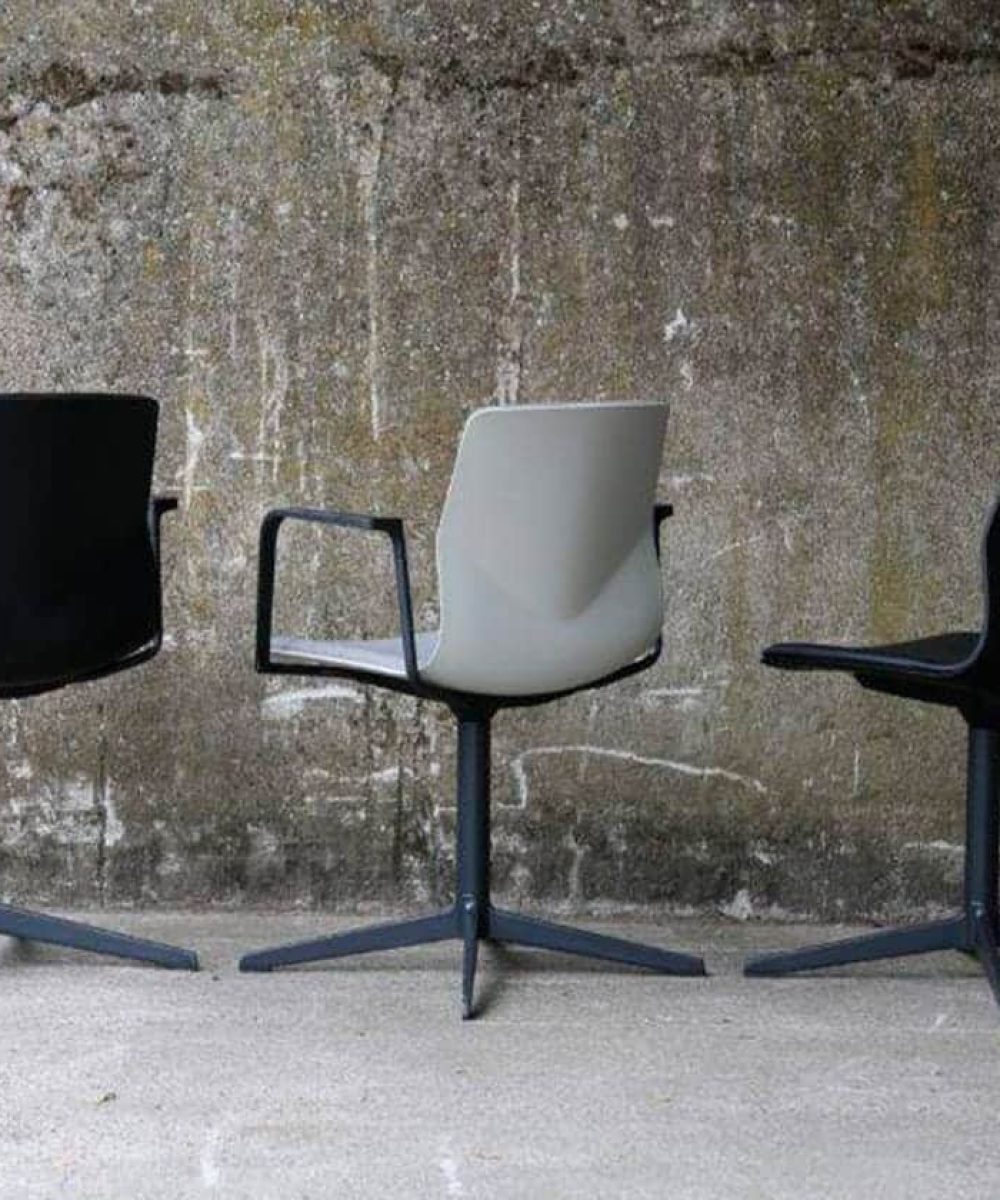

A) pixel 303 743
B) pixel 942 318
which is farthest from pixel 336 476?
pixel 942 318

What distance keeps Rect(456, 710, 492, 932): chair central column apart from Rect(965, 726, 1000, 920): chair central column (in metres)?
0.86

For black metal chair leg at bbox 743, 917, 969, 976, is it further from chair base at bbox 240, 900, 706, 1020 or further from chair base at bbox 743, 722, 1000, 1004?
chair base at bbox 240, 900, 706, 1020

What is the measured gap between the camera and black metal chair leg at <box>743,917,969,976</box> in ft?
11.4

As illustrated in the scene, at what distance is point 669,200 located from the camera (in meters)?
4.00

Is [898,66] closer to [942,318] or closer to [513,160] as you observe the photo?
[942,318]

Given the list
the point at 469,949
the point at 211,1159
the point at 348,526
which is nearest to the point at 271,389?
the point at 348,526

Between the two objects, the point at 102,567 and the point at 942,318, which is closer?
the point at 102,567

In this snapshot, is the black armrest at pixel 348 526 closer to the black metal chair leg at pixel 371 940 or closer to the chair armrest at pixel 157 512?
the chair armrest at pixel 157 512

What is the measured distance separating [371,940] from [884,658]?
41.1 inches

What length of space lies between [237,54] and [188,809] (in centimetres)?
158

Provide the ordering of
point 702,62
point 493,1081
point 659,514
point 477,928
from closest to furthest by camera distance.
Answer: point 493,1081 → point 477,928 → point 659,514 → point 702,62

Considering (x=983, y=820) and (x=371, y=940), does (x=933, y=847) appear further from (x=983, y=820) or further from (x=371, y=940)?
(x=371, y=940)

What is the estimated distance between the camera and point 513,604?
326 centimetres

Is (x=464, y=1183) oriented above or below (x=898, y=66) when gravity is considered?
below
